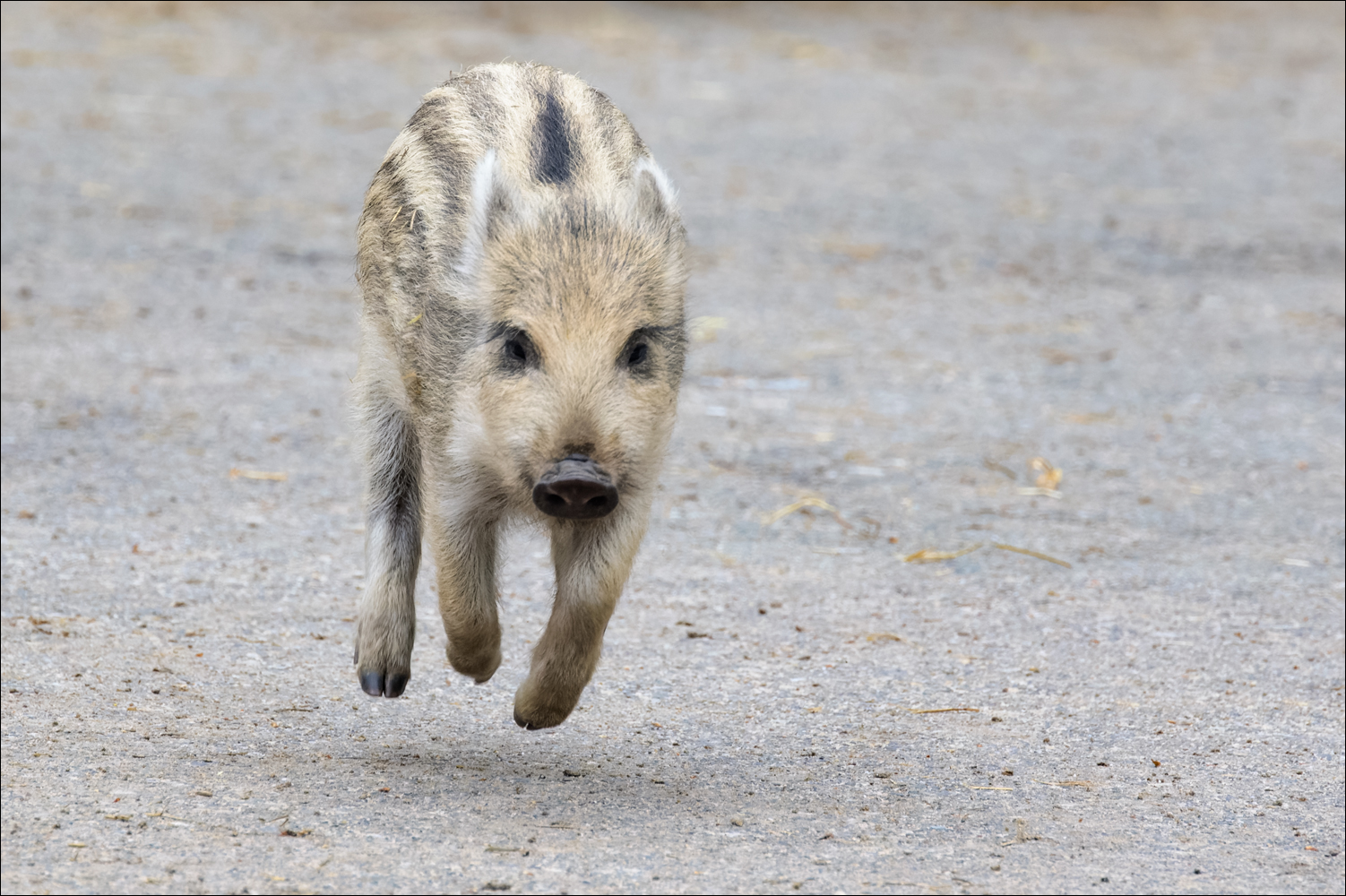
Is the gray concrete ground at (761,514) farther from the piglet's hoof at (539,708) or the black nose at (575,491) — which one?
the black nose at (575,491)

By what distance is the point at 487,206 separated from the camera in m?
4.38

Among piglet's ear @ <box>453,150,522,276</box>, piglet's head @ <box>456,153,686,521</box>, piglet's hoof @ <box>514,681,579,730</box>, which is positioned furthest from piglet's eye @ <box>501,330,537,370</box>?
piglet's hoof @ <box>514,681,579,730</box>

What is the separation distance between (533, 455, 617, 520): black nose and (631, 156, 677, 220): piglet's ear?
932 mm

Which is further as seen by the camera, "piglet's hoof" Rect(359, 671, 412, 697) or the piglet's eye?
"piglet's hoof" Rect(359, 671, 412, 697)

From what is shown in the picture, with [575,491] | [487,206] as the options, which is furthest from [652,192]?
[575,491]

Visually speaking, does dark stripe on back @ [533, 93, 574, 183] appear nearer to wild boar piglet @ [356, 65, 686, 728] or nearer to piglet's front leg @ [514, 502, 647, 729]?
wild boar piglet @ [356, 65, 686, 728]

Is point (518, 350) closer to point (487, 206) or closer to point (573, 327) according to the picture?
point (573, 327)

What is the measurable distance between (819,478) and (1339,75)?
40.1ft

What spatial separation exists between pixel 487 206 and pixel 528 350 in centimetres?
44

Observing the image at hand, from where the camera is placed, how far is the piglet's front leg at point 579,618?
4.36 meters

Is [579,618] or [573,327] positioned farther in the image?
[579,618]

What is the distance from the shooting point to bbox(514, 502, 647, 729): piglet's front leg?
171 inches

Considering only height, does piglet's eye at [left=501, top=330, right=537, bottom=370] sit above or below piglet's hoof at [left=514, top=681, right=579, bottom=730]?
above

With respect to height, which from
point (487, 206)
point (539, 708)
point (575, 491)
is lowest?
point (539, 708)
